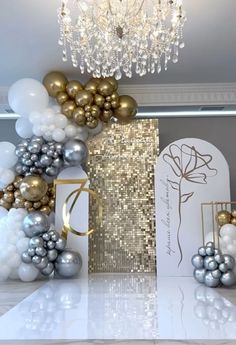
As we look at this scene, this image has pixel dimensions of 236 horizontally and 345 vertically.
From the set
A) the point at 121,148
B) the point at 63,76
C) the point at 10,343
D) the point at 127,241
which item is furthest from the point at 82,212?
the point at 10,343

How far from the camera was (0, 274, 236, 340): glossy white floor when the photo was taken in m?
1.59

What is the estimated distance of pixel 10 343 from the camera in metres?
1.46

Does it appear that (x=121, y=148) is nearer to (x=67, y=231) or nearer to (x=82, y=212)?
(x=82, y=212)

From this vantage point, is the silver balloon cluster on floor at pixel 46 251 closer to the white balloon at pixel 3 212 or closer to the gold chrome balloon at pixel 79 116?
the white balloon at pixel 3 212

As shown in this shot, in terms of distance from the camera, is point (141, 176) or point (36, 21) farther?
point (141, 176)

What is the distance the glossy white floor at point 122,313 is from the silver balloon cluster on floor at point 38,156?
3.63 feet

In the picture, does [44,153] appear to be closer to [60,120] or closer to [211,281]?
[60,120]

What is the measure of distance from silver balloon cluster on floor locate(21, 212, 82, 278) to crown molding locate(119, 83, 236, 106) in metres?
1.73

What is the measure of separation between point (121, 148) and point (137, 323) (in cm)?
238

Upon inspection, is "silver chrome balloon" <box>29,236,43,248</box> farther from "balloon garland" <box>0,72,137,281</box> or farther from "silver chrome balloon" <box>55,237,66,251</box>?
"silver chrome balloon" <box>55,237,66,251</box>

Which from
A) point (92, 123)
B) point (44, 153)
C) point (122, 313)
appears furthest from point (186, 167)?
point (122, 313)

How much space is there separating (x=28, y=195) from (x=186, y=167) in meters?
1.57

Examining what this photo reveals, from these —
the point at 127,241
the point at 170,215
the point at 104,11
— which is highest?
the point at 104,11

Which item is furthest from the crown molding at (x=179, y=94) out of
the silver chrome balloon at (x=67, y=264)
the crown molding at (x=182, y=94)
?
the silver chrome balloon at (x=67, y=264)
